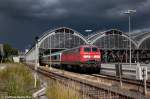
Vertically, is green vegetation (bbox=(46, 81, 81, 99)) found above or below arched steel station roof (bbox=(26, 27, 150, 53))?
below

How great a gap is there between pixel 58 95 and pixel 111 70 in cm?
2648

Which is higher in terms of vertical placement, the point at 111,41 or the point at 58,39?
the point at 58,39

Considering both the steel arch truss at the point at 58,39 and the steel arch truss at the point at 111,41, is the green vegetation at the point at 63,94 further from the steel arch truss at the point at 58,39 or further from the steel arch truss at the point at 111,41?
the steel arch truss at the point at 111,41

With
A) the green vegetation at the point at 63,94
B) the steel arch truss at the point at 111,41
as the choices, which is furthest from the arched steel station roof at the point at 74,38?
the green vegetation at the point at 63,94

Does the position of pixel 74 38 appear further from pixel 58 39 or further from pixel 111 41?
pixel 111 41

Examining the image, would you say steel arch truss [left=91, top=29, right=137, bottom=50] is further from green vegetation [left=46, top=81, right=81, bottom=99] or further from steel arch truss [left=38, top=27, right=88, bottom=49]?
green vegetation [left=46, top=81, right=81, bottom=99]

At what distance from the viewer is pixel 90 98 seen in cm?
1521

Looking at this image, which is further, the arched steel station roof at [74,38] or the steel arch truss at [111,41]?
the steel arch truss at [111,41]

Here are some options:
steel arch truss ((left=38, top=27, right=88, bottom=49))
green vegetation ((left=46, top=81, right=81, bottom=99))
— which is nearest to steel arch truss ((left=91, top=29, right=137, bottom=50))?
steel arch truss ((left=38, top=27, right=88, bottom=49))

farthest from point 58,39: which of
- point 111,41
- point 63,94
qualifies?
point 63,94

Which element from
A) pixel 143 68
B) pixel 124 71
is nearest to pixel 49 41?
pixel 124 71

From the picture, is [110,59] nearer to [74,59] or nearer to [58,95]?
[74,59]

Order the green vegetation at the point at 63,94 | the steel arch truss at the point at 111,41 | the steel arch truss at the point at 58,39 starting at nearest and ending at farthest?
the green vegetation at the point at 63,94 < the steel arch truss at the point at 58,39 < the steel arch truss at the point at 111,41

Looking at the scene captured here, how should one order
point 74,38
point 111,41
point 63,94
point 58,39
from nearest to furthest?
point 63,94 < point 58,39 < point 74,38 < point 111,41
